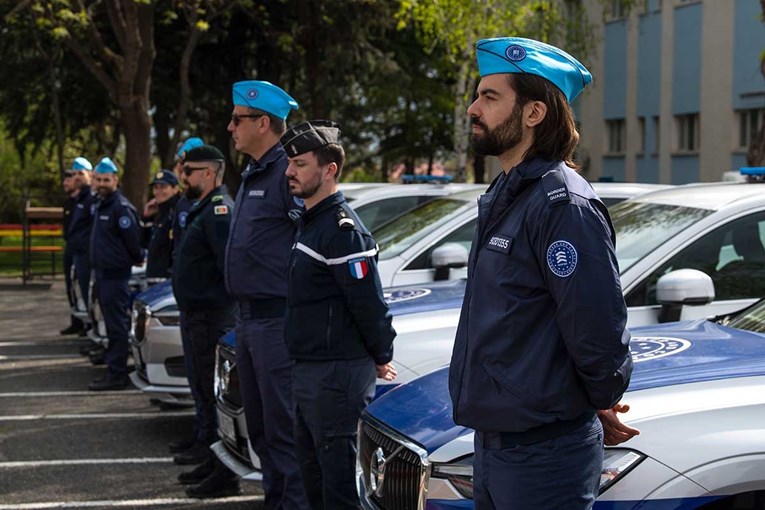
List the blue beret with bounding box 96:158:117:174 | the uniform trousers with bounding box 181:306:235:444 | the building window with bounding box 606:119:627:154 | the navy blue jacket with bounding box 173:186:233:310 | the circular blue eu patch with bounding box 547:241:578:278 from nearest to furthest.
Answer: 1. the circular blue eu patch with bounding box 547:241:578:278
2. the navy blue jacket with bounding box 173:186:233:310
3. the uniform trousers with bounding box 181:306:235:444
4. the blue beret with bounding box 96:158:117:174
5. the building window with bounding box 606:119:627:154

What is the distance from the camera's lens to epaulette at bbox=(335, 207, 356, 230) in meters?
4.98

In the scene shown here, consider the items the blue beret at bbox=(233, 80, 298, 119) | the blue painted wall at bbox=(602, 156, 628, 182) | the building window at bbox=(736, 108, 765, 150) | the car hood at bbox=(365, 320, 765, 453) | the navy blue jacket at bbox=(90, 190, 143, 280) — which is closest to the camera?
the car hood at bbox=(365, 320, 765, 453)

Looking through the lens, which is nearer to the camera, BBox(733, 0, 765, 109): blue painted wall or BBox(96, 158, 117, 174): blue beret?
BBox(96, 158, 117, 174): blue beret

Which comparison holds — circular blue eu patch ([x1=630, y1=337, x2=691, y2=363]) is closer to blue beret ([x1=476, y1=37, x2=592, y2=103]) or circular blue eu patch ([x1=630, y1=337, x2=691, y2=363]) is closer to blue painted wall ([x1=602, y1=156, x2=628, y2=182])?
blue beret ([x1=476, y1=37, x2=592, y2=103])

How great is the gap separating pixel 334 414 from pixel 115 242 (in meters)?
6.25

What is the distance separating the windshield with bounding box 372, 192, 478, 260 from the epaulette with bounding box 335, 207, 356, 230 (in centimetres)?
320

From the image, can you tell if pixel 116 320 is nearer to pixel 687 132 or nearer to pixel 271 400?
pixel 271 400

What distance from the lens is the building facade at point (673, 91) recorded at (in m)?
28.5

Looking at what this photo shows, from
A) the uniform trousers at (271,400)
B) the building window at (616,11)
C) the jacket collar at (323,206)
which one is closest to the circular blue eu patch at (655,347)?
the jacket collar at (323,206)

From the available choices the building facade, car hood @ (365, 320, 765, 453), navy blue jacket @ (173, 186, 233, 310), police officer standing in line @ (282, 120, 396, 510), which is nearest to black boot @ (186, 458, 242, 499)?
navy blue jacket @ (173, 186, 233, 310)

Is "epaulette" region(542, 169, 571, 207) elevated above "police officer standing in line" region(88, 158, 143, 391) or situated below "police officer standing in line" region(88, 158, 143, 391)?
above

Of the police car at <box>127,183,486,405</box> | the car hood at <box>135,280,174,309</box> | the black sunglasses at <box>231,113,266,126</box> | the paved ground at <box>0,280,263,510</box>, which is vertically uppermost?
the black sunglasses at <box>231,113,266,126</box>

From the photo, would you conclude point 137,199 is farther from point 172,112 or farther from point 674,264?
point 674,264

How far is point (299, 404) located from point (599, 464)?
6.96 ft
